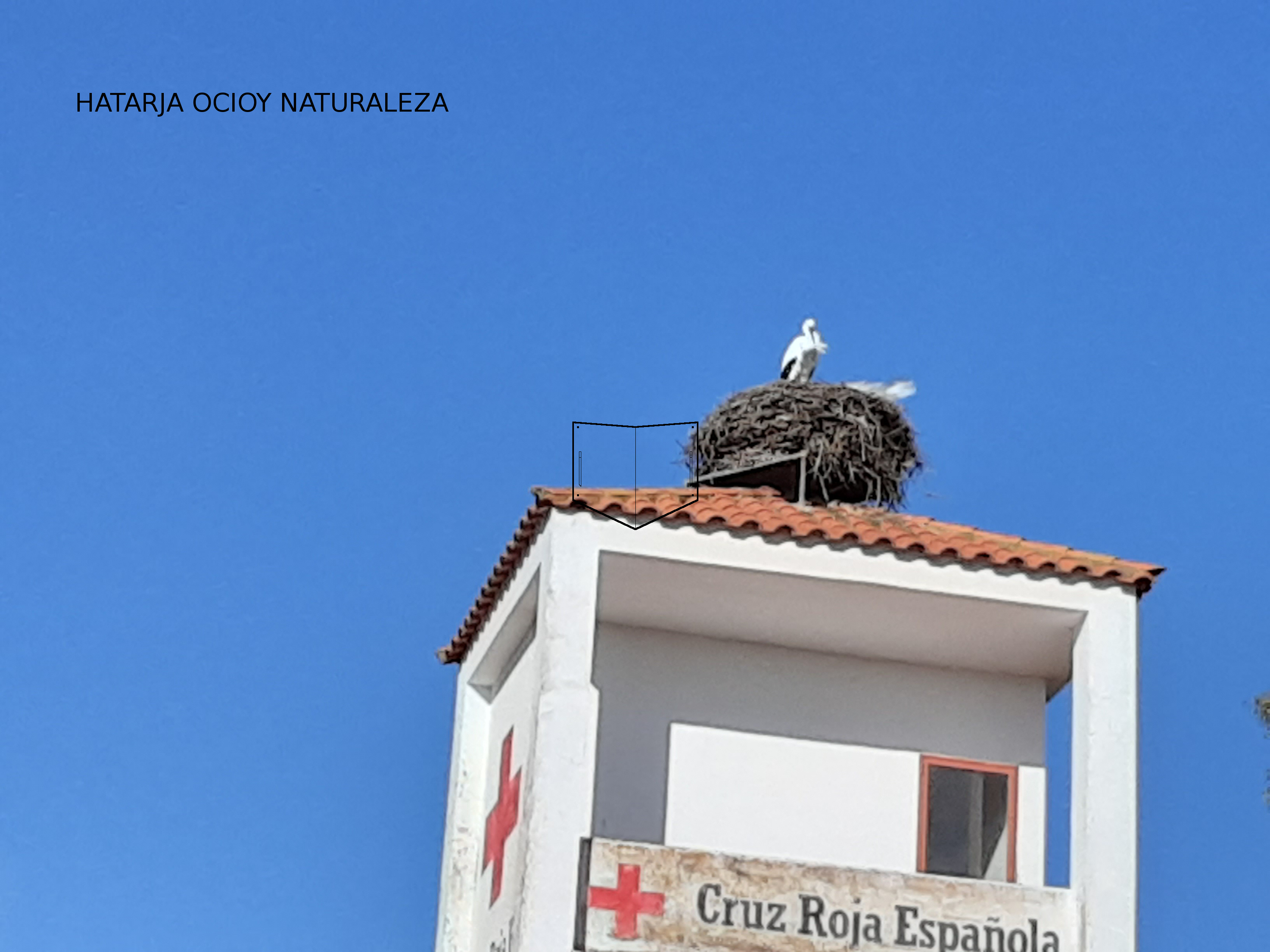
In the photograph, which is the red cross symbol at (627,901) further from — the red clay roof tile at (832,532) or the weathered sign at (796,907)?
the red clay roof tile at (832,532)

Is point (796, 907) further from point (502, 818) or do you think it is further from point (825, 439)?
point (825, 439)

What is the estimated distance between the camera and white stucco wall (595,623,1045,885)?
61.4ft

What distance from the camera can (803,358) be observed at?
22.5m

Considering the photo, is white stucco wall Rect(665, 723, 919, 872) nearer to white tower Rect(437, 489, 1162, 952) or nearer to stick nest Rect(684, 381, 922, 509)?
white tower Rect(437, 489, 1162, 952)

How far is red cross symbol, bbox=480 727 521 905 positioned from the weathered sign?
1.33m

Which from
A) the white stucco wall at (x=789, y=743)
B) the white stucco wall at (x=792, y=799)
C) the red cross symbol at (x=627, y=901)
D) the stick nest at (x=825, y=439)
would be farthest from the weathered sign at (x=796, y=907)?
the stick nest at (x=825, y=439)

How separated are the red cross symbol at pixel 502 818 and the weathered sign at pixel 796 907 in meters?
1.33

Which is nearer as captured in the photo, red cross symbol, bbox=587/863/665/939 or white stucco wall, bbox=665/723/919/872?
red cross symbol, bbox=587/863/665/939

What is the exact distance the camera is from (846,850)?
18750 mm

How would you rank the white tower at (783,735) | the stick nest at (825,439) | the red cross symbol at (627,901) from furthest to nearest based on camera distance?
the stick nest at (825,439) < the white tower at (783,735) < the red cross symbol at (627,901)

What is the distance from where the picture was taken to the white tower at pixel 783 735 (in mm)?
17031

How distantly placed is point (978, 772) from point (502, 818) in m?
3.66

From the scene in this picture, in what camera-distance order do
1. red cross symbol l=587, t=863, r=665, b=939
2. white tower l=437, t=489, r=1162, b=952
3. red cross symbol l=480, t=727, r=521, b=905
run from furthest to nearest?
1. red cross symbol l=480, t=727, r=521, b=905
2. white tower l=437, t=489, r=1162, b=952
3. red cross symbol l=587, t=863, r=665, b=939

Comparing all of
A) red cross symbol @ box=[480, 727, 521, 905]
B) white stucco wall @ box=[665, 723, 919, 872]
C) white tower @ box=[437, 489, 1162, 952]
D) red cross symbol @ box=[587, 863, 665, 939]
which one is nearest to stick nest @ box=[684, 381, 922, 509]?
white tower @ box=[437, 489, 1162, 952]
